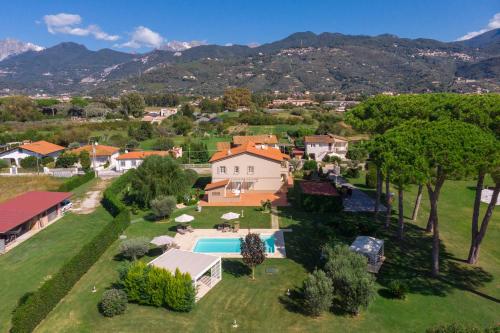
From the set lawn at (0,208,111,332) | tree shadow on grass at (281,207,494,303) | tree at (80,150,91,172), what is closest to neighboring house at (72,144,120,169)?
tree at (80,150,91,172)

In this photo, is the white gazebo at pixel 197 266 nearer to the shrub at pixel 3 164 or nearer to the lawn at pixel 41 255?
the lawn at pixel 41 255

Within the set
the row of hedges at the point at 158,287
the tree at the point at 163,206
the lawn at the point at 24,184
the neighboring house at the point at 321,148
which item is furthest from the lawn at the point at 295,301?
the neighboring house at the point at 321,148

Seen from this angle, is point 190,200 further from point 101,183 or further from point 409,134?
point 409,134

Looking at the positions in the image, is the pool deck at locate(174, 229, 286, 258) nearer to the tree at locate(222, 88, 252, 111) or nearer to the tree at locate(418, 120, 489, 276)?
the tree at locate(418, 120, 489, 276)

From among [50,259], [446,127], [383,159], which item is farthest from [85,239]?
[446,127]

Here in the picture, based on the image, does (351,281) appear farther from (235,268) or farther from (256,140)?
(256,140)

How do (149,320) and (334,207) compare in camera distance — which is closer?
(149,320)
